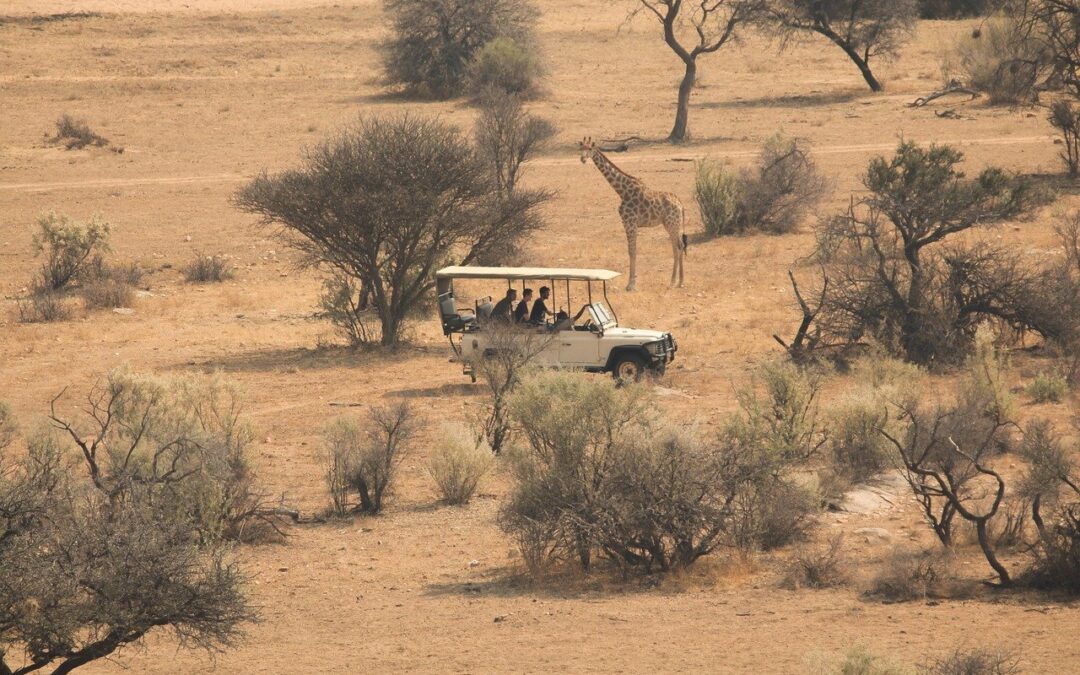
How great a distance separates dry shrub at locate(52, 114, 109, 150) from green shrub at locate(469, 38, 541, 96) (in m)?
11.2

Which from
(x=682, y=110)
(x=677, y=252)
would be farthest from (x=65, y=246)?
(x=682, y=110)

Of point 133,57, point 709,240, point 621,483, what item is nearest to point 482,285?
point 709,240

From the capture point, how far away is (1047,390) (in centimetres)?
1756

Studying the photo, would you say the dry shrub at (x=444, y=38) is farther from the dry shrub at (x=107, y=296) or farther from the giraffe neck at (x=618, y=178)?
the dry shrub at (x=107, y=296)

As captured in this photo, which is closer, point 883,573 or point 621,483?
point 883,573

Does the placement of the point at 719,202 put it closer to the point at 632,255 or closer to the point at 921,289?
the point at 632,255

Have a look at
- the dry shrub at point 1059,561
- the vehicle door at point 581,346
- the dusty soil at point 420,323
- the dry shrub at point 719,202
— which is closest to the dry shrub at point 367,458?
the dusty soil at point 420,323

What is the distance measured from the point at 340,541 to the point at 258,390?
6525mm

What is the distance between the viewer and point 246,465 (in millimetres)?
14984

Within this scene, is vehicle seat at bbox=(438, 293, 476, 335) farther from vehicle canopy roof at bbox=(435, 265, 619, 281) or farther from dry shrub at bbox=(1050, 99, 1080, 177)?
dry shrub at bbox=(1050, 99, 1080, 177)

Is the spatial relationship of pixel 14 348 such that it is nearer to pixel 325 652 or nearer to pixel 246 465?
pixel 246 465

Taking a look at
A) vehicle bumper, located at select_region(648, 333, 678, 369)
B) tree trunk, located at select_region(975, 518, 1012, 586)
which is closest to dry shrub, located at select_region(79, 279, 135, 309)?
vehicle bumper, located at select_region(648, 333, 678, 369)

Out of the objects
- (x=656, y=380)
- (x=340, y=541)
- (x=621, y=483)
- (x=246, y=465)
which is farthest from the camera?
(x=656, y=380)

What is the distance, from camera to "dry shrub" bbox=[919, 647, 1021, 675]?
855 centimetres
